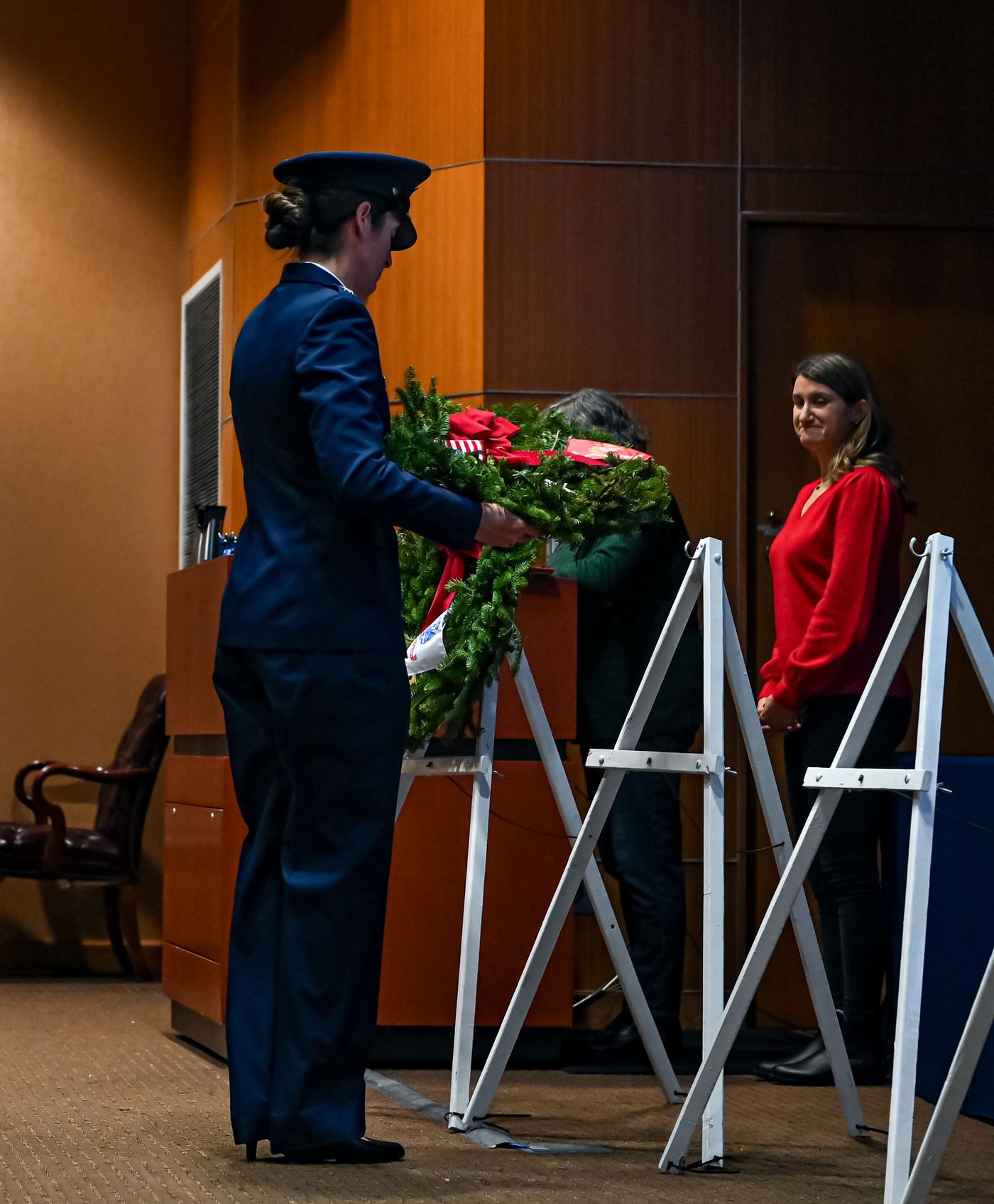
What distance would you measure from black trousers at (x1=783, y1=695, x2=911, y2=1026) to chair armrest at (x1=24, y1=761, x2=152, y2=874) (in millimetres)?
2914

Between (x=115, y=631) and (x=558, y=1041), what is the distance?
3013 mm

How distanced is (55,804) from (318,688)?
3609 mm

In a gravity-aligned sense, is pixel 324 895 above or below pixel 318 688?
below

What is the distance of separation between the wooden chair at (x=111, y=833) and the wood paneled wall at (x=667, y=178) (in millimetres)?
1798

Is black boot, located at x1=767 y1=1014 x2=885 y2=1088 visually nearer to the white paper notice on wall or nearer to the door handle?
the white paper notice on wall

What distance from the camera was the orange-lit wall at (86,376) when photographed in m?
6.38

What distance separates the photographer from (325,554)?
268 cm

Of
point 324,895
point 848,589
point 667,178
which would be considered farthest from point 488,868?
point 667,178

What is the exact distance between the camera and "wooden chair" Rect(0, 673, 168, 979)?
5.81 m

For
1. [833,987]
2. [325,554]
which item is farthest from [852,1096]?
[325,554]

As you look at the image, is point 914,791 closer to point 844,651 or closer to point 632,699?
point 844,651

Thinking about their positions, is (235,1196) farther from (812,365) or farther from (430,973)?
(812,365)

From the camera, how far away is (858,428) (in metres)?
3.86

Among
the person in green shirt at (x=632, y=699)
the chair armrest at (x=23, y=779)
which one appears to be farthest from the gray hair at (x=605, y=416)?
the chair armrest at (x=23, y=779)
